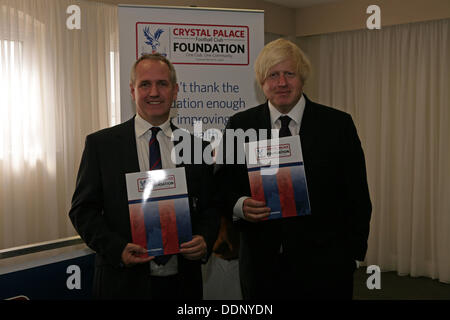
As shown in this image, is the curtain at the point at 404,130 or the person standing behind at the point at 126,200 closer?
the person standing behind at the point at 126,200

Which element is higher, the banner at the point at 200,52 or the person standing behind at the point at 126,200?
the banner at the point at 200,52

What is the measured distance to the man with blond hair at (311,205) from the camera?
1.98m

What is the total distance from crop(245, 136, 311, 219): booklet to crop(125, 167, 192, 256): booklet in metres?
0.33

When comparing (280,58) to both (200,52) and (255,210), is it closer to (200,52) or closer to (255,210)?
(255,210)

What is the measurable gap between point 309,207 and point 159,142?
71 centimetres

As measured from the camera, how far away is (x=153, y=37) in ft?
10.7

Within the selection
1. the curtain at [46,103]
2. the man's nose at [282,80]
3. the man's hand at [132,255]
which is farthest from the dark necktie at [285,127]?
the curtain at [46,103]

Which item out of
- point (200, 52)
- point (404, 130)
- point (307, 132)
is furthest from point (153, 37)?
point (404, 130)

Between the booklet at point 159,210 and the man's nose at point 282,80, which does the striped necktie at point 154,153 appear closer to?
the booklet at point 159,210

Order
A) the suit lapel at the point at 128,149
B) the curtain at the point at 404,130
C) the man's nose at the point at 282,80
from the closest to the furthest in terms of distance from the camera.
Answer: the suit lapel at the point at 128,149
the man's nose at the point at 282,80
the curtain at the point at 404,130

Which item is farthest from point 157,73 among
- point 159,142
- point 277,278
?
point 277,278

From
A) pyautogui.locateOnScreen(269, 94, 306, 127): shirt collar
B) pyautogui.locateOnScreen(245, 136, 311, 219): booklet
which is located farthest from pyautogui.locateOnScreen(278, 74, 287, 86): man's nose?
pyautogui.locateOnScreen(245, 136, 311, 219): booklet

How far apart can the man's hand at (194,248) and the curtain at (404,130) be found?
4.47m

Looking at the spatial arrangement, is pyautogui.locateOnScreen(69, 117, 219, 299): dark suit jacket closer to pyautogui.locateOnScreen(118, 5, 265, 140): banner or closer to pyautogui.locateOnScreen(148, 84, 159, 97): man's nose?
pyautogui.locateOnScreen(148, 84, 159, 97): man's nose
